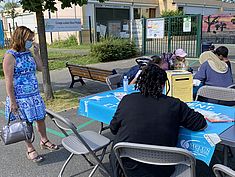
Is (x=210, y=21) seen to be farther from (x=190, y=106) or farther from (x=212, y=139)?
(x=212, y=139)

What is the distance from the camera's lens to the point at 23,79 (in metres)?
3.36

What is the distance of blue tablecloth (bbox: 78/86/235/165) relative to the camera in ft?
7.20

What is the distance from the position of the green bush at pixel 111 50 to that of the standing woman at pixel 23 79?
366 inches

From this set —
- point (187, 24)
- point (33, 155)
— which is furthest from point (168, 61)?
point (187, 24)

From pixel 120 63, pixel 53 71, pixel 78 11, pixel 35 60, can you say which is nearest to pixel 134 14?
pixel 78 11

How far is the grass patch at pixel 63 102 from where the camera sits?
5.83 meters

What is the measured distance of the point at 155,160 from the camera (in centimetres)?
202

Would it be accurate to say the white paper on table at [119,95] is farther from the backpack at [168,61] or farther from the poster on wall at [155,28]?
the poster on wall at [155,28]

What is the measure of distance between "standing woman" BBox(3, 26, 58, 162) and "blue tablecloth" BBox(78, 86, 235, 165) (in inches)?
25.6

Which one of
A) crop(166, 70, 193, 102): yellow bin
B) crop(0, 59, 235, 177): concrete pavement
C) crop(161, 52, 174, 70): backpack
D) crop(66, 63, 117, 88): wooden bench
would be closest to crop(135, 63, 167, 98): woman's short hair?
crop(166, 70, 193, 102): yellow bin

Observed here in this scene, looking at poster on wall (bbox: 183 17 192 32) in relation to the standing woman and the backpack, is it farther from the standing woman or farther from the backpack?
the standing woman

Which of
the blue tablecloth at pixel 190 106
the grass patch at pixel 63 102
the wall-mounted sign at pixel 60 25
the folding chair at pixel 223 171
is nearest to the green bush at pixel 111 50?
the wall-mounted sign at pixel 60 25

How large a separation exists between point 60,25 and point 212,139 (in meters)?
15.5

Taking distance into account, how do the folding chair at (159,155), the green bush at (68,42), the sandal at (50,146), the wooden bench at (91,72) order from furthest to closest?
the green bush at (68,42)
the wooden bench at (91,72)
the sandal at (50,146)
the folding chair at (159,155)
